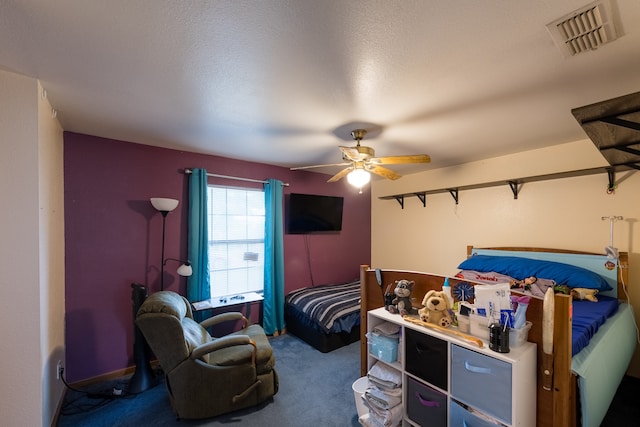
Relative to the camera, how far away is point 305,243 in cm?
425

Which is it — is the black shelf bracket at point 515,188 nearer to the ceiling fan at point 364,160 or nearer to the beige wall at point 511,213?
the beige wall at point 511,213

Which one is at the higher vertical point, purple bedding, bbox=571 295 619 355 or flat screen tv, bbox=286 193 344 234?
flat screen tv, bbox=286 193 344 234

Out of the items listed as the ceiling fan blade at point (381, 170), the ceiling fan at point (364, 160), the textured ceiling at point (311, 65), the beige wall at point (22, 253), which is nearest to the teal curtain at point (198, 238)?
the textured ceiling at point (311, 65)

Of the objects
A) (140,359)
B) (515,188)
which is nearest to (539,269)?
(515,188)

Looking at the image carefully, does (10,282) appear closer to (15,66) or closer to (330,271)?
(15,66)

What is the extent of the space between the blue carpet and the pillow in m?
1.85

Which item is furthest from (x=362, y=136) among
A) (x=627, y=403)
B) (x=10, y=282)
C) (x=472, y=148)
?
(x=627, y=403)

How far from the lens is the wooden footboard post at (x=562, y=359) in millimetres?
1237

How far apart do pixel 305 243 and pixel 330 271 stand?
2.34 ft

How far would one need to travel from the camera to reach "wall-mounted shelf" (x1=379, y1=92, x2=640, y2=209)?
132 cm

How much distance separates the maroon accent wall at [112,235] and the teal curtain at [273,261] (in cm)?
74

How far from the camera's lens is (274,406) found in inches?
89.7

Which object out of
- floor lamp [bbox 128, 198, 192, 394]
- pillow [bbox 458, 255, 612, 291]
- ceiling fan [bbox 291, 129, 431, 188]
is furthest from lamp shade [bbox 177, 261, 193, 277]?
pillow [bbox 458, 255, 612, 291]

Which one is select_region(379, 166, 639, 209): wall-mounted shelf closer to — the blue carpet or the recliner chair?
the blue carpet
